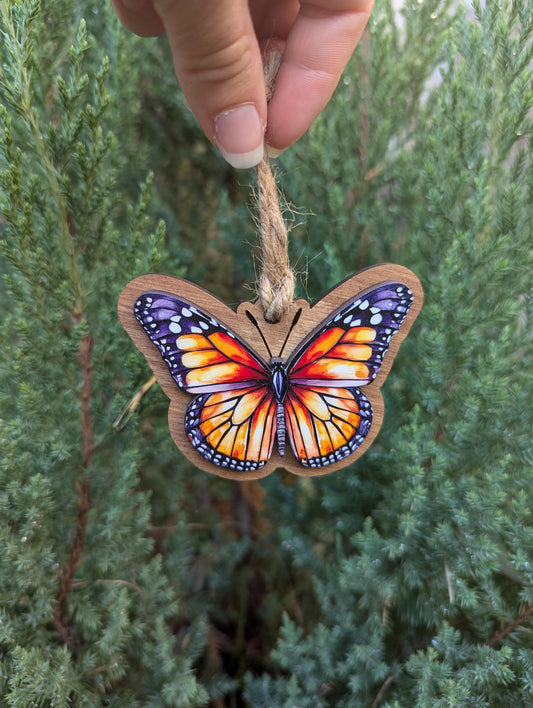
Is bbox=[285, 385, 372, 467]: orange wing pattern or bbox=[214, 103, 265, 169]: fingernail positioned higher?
bbox=[214, 103, 265, 169]: fingernail

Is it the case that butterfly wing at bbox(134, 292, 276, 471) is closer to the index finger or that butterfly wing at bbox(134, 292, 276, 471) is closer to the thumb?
the thumb

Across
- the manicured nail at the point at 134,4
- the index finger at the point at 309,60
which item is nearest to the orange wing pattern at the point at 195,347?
the index finger at the point at 309,60

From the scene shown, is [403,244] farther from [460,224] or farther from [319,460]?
[319,460]

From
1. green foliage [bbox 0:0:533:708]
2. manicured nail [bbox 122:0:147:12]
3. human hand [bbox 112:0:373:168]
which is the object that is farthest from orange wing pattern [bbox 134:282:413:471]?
manicured nail [bbox 122:0:147:12]

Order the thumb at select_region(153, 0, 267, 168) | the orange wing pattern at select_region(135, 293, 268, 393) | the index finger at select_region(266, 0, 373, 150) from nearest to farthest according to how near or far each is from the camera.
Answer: the thumb at select_region(153, 0, 267, 168) → the orange wing pattern at select_region(135, 293, 268, 393) → the index finger at select_region(266, 0, 373, 150)

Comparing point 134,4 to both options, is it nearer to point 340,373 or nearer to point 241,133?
point 241,133

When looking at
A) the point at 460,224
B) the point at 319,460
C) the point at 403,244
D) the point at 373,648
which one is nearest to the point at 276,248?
the point at 319,460

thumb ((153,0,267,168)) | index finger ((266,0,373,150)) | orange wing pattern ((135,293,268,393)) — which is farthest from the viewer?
index finger ((266,0,373,150))
